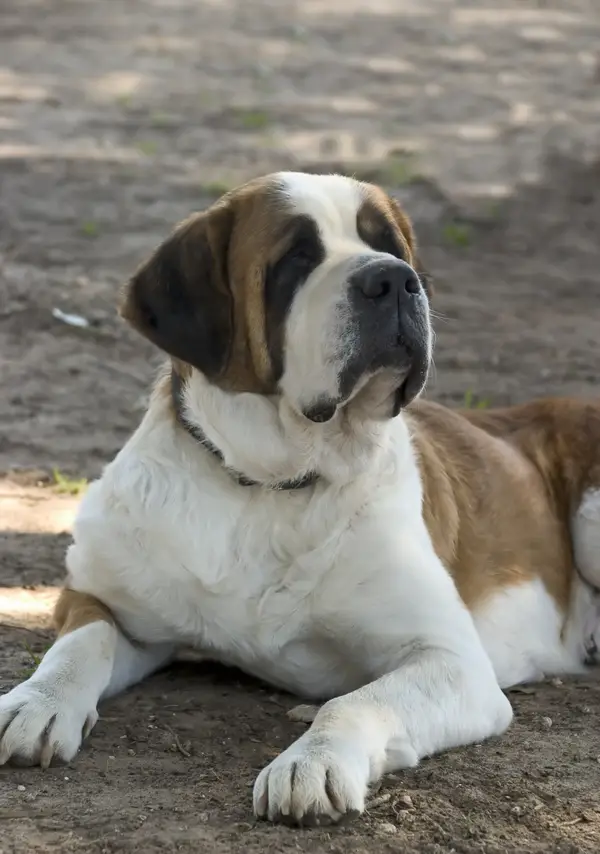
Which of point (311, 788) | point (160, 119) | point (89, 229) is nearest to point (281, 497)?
point (311, 788)

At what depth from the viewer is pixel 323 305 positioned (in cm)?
357

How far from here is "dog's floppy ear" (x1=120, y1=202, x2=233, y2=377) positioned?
372cm

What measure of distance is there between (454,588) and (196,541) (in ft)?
2.52

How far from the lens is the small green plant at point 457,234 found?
10281mm

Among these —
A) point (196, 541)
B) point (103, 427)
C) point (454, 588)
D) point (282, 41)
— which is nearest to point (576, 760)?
point (454, 588)

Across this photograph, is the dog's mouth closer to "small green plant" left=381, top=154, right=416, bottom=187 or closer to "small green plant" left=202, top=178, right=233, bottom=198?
"small green plant" left=202, top=178, right=233, bottom=198

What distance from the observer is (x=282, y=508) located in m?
3.85

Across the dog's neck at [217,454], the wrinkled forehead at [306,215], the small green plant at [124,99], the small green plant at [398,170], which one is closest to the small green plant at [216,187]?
the small green plant at [398,170]

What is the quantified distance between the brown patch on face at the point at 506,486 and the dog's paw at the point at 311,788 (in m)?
1.14

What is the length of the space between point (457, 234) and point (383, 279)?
6.98m

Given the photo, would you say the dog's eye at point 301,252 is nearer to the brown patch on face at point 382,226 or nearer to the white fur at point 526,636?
the brown patch on face at point 382,226

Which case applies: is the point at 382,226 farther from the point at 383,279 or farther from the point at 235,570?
the point at 235,570

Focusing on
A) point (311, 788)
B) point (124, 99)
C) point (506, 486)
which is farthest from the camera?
point (124, 99)

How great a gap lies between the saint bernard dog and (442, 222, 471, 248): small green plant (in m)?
6.26
